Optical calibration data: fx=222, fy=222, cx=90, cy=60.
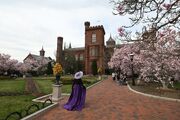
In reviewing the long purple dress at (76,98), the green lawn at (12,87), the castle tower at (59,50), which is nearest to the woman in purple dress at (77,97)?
the long purple dress at (76,98)

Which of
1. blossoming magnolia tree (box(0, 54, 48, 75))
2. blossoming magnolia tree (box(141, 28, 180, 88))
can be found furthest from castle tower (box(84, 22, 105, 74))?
blossoming magnolia tree (box(141, 28, 180, 88))

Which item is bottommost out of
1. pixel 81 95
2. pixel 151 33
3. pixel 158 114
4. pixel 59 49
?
pixel 158 114

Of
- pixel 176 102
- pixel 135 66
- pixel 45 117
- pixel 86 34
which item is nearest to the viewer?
pixel 45 117

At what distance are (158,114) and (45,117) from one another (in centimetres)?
478

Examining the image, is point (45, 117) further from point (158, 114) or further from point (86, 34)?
point (86, 34)

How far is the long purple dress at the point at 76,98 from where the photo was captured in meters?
10.5

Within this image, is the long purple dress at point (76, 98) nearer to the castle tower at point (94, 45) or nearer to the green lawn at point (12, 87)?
the green lawn at point (12, 87)

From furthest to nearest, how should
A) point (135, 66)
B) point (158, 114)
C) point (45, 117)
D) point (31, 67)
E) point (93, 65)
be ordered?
point (31, 67)
point (93, 65)
point (135, 66)
point (158, 114)
point (45, 117)

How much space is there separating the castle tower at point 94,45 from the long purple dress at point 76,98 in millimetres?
47805

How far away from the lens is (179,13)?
7.18 meters

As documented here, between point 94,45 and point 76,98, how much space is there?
50500mm

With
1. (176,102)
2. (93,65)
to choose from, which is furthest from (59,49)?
(176,102)

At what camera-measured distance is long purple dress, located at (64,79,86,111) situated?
10.5m

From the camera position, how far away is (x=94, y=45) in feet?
200
